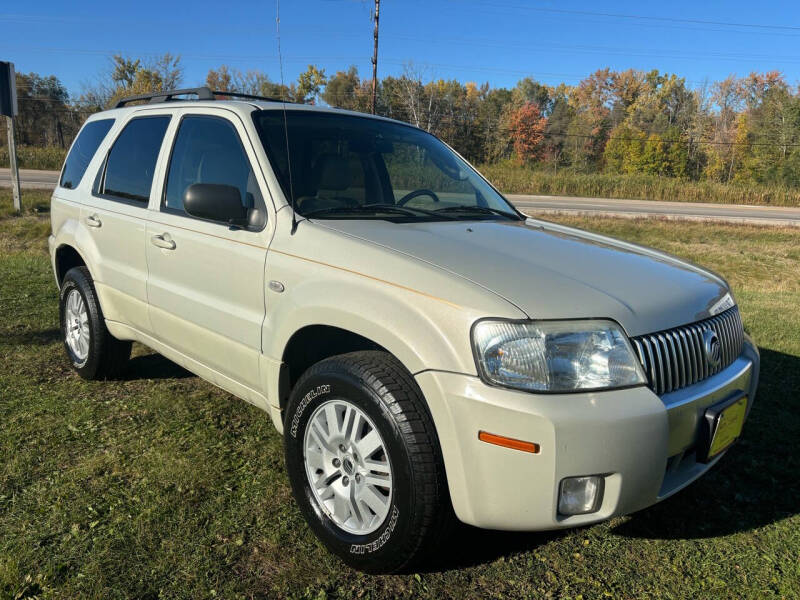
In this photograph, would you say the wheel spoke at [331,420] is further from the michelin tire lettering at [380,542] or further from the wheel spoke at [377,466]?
the michelin tire lettering at [380,542]

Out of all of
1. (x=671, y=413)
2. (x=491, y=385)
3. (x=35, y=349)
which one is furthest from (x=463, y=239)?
(x=35, y=349)

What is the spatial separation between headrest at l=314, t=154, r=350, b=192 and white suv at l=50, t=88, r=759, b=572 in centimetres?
1

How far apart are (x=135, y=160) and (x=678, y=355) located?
133 inches

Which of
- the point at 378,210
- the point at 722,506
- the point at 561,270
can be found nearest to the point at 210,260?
the point at 378,210

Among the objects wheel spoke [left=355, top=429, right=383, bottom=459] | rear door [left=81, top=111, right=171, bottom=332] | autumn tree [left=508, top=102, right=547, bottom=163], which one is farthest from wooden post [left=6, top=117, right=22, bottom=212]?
autumn tree [left=508, top=102, right=547, bottom=163]

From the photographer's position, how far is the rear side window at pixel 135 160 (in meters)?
3.77

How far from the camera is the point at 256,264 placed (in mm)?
2859

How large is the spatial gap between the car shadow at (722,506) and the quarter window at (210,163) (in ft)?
5.70

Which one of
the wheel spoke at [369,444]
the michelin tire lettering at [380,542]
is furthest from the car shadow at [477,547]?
the wheel spoke at [369,444]

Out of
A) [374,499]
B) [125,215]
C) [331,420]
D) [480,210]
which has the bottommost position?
[374,499]

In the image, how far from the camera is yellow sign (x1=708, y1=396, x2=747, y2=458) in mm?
2356

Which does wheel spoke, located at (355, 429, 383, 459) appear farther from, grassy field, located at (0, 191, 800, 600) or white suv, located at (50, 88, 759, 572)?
grassy field, located at (0, 191, 800, 600)

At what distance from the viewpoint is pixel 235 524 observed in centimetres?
279

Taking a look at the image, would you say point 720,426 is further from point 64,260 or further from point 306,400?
point 64,260
